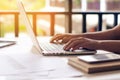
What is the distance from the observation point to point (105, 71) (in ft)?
3.13

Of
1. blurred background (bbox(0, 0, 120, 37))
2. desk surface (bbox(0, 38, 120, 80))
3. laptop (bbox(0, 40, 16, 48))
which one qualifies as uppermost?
blurred background (bbox(0, 0, 120, 37))

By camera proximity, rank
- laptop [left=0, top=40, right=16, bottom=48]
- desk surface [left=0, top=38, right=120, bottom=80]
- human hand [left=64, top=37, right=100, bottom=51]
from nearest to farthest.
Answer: desk surface [left=0, top=38, right=120, bottom=80], human hand [left=64, top=37, right=100, bottom=51], laptop [left=0, top=40, right=16, bottom=48]

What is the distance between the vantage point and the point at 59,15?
3539mm

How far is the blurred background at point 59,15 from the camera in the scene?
346 centimetres

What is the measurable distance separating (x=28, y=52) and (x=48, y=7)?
2432 millimetres

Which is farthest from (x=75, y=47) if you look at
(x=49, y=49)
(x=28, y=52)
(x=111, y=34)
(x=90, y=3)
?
(x=90, y=3)

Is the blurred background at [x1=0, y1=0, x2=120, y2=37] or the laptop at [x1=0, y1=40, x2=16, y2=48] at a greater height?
the blurred background at [x1=0, y1=0, x2=120, y2=37]

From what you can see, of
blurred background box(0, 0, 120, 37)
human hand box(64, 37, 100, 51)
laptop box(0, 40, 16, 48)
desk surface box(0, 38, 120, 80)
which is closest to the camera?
desk surface box(0, 38, 120, 80)

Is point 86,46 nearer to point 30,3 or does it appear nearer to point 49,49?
point 49,49

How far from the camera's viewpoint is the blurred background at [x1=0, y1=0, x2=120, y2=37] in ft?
11.4

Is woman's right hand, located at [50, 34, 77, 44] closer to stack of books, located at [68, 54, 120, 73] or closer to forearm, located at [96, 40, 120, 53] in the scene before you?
forearm, located at [96, 40, 120, 53]

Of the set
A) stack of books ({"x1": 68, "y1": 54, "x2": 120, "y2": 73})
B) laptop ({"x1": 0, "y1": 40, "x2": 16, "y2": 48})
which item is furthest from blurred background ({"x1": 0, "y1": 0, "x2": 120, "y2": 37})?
stack of books ({"x1": 68, "y1": 54, "x2": 120, "y2": 73})

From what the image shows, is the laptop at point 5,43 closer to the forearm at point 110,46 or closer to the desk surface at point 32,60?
the desk surface at point 32,60

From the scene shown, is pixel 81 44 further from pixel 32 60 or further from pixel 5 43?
pixel 5 43
